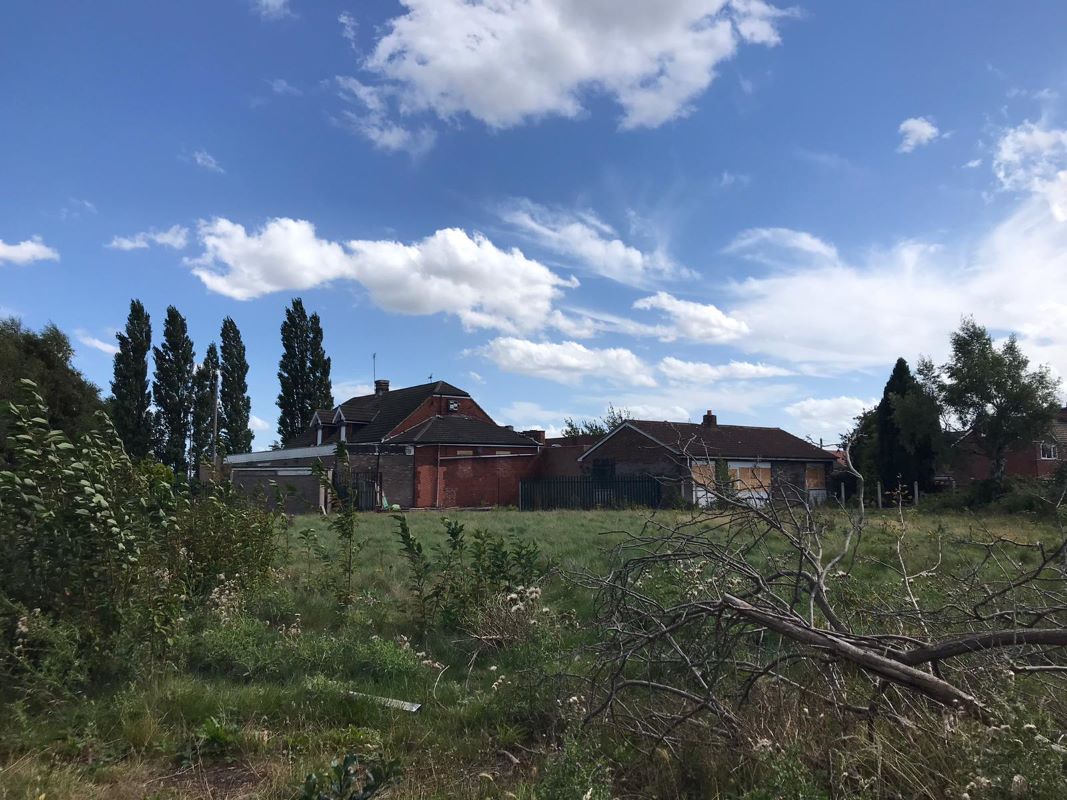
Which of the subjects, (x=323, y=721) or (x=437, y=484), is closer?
(x=323, y=721)

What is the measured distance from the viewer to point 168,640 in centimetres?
504

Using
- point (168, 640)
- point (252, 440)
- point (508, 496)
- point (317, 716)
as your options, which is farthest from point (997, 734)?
point (252, 440)

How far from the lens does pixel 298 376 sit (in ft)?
151

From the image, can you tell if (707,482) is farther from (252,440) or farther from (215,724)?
(252,440)

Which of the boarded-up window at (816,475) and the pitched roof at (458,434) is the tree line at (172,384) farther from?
the boarded-up window at (816,475)

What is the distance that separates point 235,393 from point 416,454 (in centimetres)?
1815

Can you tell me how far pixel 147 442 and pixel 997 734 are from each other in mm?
42912

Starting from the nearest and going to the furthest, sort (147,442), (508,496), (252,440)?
(508,496) → (147,442) → (252,440)

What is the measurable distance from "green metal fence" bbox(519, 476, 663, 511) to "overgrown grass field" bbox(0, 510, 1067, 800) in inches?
830

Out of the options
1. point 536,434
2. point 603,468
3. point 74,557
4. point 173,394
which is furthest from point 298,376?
point 74,557

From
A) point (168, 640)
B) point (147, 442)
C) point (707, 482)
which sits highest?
point (147, 442)

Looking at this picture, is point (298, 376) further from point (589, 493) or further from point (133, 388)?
point (589, 493)

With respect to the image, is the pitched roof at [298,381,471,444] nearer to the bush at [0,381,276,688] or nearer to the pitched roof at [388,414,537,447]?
the pitched roof at [388,414,537,447]

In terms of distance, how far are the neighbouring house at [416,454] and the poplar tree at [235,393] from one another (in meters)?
5.08
